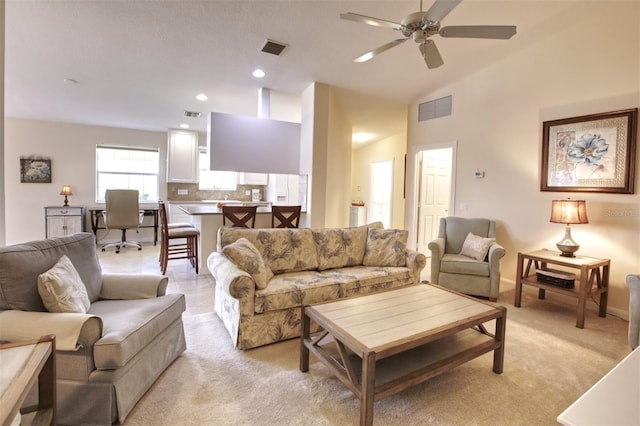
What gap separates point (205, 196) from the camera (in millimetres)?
7305

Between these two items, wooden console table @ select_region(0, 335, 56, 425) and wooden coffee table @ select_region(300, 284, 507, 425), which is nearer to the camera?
wooden console table @ select_region(0, 335, 56, 425)

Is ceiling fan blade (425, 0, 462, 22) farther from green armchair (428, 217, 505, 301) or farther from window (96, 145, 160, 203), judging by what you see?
window (96, 145, 160, 203)

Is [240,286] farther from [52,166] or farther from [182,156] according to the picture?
[52,166]

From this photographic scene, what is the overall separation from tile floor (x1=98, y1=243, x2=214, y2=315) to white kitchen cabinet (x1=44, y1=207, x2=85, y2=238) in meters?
0.70

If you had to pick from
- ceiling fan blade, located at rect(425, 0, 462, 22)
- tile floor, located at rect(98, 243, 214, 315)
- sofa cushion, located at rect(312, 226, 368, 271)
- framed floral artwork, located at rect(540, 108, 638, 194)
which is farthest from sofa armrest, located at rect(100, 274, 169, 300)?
framed floral artwork, located at rect(540, 108, 638, 194)

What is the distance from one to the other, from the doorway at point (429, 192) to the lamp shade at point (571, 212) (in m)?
2.06

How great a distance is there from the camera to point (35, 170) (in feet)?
19.9

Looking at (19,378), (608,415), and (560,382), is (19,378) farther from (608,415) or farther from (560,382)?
(560,382)

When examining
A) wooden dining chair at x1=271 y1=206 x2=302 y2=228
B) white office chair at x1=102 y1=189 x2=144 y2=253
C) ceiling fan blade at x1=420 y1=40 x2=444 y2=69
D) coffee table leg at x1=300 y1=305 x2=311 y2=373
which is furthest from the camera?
white office chair at x1=102 y1=189 x2=144 y2=253

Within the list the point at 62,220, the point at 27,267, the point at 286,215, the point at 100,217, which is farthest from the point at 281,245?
the point at 62,220

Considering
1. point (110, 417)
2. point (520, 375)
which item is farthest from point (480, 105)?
point (110, 417)

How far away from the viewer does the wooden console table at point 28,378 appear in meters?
0.96

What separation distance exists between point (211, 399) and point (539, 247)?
3.92 metres

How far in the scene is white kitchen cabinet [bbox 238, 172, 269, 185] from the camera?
7184 millimetres
